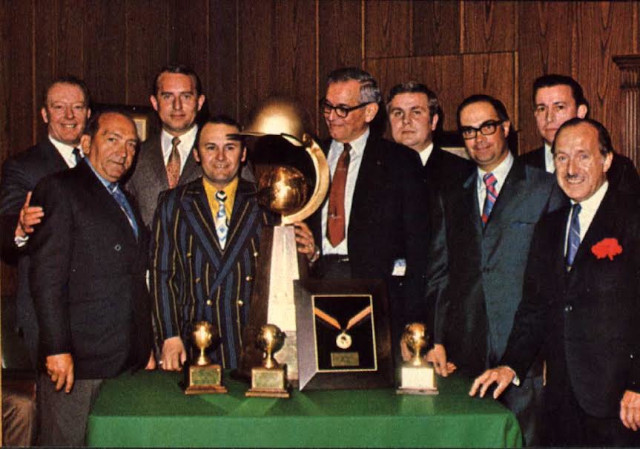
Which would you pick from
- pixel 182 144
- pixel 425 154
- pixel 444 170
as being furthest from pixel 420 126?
pixel 182 144

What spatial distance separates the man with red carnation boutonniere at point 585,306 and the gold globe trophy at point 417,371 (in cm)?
34

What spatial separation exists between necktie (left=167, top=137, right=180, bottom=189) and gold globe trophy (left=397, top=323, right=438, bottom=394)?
1914mm

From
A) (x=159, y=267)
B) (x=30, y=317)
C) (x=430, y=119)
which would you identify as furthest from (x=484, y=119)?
(x=30, y=317)

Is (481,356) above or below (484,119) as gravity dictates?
below

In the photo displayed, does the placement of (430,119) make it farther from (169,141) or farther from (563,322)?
(563,322)

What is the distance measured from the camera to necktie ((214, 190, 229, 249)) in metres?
3.54

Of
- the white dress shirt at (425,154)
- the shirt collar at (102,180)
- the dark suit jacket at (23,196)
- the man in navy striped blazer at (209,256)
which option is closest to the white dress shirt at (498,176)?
the white dress shirt at (425,154)

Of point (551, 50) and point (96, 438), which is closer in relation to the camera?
point (96, 438)

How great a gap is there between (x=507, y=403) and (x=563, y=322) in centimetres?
74

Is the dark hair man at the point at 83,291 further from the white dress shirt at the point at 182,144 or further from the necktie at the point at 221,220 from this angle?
the white dress shirt at the point at 182,144

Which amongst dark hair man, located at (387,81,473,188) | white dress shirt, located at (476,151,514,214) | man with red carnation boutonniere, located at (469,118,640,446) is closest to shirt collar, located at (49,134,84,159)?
dark hair man, located at (387,81,473,188)

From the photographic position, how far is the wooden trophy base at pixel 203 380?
278cm

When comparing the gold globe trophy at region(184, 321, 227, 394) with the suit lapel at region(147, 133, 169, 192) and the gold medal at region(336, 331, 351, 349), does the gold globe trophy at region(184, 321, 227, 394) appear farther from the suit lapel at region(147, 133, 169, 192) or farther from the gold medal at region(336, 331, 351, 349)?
the suit lapel at region(147, 133, 169, 192)

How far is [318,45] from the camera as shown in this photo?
592 centimetres
